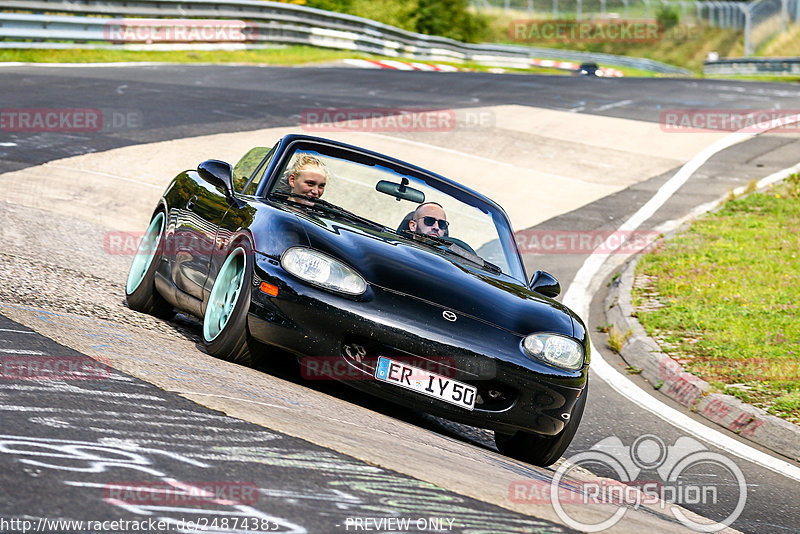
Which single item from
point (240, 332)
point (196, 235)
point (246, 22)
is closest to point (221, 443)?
point (240, 332)

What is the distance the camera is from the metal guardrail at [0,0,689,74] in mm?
23469

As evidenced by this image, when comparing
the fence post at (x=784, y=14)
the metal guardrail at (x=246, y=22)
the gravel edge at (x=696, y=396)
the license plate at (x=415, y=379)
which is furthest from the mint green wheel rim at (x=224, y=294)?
the fence post at (x=784, y=14)

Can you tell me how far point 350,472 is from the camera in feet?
11.9

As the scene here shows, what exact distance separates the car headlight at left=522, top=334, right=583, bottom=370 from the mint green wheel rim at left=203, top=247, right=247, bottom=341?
146cm

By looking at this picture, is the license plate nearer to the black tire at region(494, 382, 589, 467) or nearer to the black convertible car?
the black convertible car

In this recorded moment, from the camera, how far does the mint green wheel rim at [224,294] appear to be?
5.41 meters

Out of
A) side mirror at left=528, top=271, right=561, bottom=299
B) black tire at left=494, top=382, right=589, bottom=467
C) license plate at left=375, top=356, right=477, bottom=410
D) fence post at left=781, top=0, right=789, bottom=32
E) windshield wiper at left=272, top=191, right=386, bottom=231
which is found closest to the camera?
license plate at left=375, top=356, right=477, bottom=410

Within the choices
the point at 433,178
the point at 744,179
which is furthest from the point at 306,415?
the point at 744,179

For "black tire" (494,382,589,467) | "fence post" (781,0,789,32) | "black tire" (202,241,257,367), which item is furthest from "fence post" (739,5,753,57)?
"black tire" (202,241,257,367)

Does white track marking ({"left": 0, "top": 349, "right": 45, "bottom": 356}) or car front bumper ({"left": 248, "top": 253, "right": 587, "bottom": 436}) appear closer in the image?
white track marking ({"left": 0, "top": 349, "right": 45, "bottom": 356})

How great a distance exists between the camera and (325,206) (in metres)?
6.12

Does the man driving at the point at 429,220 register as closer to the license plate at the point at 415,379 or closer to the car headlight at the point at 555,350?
the car headlight at the point at 555,350

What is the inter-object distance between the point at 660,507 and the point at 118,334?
9.34 ft

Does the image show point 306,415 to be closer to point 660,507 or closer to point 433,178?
point 660,507
